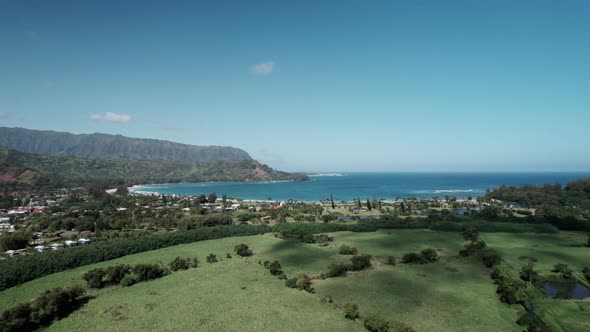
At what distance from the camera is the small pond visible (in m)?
37.9

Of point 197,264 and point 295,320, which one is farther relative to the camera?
point 197,264

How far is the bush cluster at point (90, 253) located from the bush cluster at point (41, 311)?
13.5 meters

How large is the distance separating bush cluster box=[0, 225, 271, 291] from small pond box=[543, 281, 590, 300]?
168ft

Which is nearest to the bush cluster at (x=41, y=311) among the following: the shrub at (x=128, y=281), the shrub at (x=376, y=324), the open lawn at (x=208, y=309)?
the open lawn at (x=208, y=309)

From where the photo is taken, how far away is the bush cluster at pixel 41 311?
28.4 meters

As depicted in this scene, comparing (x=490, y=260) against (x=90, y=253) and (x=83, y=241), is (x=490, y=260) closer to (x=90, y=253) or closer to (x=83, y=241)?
(x=90, y=253)

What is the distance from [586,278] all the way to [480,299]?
19525mm

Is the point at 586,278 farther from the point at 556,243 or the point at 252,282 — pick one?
the point at 252,282

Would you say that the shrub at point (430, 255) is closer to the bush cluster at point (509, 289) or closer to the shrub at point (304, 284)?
the bush cluster at point (509, 289)

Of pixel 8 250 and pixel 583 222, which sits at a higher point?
pixel 583 222

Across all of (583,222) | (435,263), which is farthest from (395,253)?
(583,222)

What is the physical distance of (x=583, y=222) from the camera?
74.7m

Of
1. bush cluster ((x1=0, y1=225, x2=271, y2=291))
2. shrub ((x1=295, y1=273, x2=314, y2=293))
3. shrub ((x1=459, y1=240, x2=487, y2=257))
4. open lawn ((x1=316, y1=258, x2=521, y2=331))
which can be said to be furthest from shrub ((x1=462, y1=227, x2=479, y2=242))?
bush cluster ((x1=0, y1=225, x2=271, y2=291))

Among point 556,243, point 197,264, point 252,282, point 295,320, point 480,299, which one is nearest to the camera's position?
point 295,320
